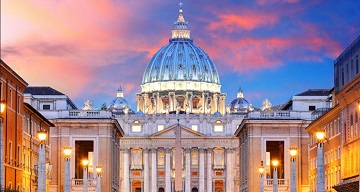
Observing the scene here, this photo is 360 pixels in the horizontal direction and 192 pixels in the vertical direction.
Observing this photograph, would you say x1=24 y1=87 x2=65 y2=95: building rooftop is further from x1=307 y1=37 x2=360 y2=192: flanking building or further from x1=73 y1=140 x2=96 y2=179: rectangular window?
x1=307 y1=37 x2=360 y2=192: flanking building

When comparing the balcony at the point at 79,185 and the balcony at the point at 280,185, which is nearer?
the balcony at the point at 79,185

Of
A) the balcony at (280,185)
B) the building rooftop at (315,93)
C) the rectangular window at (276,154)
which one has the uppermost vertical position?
the building rooftop at (315,93)

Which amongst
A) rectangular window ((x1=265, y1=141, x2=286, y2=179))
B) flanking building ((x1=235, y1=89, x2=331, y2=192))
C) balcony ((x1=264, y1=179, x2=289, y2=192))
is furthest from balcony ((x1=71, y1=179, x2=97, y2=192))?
rectangular window ((x1=265, y1=141, x2=286, y2=179))

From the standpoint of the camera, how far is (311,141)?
404 feet

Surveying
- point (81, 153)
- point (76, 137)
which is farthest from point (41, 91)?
point (76, 137)

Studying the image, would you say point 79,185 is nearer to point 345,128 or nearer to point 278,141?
point 278,141

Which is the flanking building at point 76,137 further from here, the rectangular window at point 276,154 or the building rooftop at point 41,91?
the rectangular window at point 276,154

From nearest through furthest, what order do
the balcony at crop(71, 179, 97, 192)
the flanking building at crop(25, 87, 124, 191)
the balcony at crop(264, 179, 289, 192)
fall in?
1. the balcony at crop(71, 179, 97, 192)
2. the flanking building at crop(25, 87, 124, 191)
3. the balcony at crop(264, 179, 289, 192)

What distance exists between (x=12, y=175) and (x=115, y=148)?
6817 centimetres

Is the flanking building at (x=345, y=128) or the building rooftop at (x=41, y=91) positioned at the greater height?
the building rooftop at (x=41, y=91)

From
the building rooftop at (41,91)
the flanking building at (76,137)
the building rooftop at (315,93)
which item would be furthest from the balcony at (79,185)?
the building rooftop at (315,93)

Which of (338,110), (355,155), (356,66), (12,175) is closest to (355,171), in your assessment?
(355,155)

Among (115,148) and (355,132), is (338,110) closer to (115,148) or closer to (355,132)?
(355,132)

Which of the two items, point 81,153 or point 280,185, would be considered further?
point 81,153
